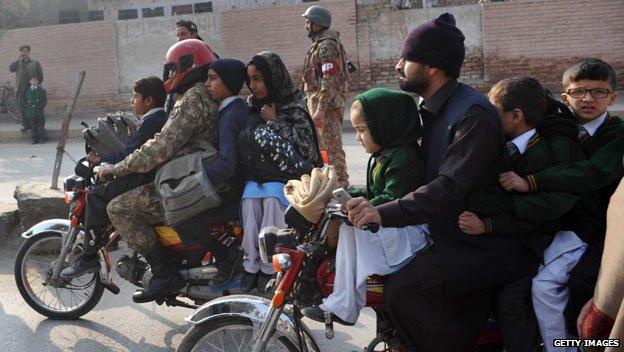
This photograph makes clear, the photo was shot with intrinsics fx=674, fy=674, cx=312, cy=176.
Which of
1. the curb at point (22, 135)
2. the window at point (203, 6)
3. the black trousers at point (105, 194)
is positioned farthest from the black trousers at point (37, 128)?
the black trousers at point (105, 194)

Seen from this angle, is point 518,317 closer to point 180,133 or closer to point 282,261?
point 282,261

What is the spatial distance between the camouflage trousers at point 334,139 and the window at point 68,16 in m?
15.1

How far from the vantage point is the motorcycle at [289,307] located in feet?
9.10

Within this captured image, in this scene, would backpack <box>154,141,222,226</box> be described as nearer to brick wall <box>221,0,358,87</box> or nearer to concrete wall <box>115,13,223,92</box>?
brick wall <box>221,0,358,87</box>

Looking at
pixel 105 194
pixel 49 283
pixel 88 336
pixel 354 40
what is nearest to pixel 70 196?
pixel 105 194

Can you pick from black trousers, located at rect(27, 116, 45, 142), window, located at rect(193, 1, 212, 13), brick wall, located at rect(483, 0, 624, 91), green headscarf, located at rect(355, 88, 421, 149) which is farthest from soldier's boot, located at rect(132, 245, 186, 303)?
window, located at rect(193, 1, 212, 13)

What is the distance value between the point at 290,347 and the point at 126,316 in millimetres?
2193

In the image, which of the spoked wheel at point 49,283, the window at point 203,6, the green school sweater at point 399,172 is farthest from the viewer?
the window at point 203,6

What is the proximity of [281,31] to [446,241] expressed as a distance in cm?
1342

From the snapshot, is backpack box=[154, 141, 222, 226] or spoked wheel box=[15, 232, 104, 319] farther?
spoked wheel box=[15, 232, 104, 319]

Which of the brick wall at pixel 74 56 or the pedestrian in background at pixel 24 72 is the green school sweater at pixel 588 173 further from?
the brick wall at pixel 74 56

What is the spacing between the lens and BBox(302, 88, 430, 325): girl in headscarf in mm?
2699

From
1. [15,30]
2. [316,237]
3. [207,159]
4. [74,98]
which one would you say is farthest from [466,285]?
[15,30]

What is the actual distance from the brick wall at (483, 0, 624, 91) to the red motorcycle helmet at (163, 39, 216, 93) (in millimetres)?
11577
